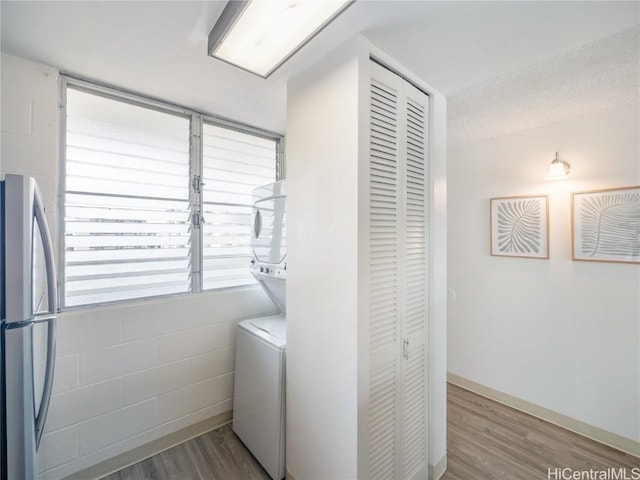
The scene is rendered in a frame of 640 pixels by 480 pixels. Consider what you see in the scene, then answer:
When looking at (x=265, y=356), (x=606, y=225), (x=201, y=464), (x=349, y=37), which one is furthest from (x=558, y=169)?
(x=201, y=464)

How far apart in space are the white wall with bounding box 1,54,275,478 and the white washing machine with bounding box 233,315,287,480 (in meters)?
0.21

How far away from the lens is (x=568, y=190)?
2176 mm

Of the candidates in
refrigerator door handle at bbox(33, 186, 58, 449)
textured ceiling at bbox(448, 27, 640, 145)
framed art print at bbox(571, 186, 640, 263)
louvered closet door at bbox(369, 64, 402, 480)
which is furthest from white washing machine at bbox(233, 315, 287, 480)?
framed art print at bbox(571, 186, 640, 263)

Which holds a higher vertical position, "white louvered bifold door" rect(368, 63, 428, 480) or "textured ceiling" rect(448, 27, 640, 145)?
"textured ceiling" rect(448, 27, 640, 145)

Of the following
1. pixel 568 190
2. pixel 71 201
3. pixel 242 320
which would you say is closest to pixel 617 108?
pixel 568 190

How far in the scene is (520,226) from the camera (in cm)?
240

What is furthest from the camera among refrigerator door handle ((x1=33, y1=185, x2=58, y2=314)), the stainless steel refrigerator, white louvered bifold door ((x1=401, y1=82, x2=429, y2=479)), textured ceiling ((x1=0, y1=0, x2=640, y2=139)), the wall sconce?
the wall sconce

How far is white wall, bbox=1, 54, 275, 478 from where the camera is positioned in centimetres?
148

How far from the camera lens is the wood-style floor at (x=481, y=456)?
1.71 meters

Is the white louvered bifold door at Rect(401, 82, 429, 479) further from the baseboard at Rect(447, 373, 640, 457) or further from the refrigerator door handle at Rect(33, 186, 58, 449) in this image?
the refrigerator door handle at Rect(33, 186, 58, 449)

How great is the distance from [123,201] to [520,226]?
3.06m

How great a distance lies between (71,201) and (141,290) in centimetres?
66

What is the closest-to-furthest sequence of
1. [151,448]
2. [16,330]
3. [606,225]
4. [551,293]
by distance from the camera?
[16,330] → [151,448] → [606,225] → [551,293]

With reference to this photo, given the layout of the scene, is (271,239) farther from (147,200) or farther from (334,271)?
(147,200)
